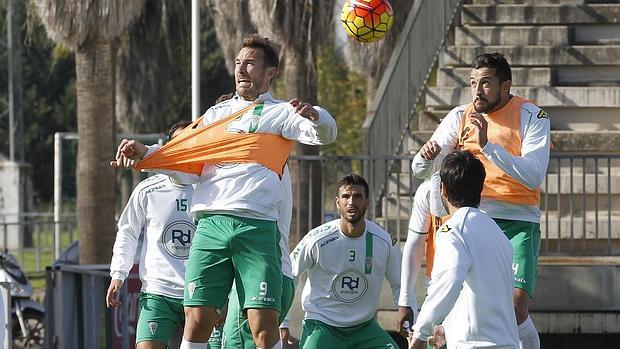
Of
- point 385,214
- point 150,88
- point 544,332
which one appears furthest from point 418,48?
point 150,88

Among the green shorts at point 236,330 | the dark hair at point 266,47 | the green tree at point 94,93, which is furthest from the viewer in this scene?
the green tree at point 94,93

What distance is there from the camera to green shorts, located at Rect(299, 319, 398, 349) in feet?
37.0

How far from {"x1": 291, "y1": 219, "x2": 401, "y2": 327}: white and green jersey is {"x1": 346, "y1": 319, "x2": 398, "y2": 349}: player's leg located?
2.7 inches

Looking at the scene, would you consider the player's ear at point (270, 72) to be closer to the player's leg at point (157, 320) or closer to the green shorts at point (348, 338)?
the player's leg at point (157, 320)

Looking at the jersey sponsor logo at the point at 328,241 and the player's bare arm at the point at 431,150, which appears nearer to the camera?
the player's bare arm at the point at 431,150

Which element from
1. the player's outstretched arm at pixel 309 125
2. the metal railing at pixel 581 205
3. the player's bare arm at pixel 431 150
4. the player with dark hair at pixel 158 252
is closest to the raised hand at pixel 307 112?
the player's outstretched arm at pixel 309 125

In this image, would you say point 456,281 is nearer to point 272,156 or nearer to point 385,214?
point 272,156

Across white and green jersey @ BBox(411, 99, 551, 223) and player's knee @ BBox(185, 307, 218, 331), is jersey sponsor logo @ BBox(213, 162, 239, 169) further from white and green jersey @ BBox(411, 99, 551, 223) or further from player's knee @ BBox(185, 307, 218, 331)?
white and green jersey @ BBox(411, 99, 551, 223)

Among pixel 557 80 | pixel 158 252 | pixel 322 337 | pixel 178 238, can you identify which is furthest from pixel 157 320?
pixel 557 80

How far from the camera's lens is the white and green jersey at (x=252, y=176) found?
9344 mm

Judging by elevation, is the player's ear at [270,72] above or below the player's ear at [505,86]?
above

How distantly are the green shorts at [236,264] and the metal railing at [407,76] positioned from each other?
298 inches

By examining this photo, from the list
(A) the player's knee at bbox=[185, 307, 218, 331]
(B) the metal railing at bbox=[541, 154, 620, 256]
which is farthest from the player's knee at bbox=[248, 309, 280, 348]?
(B) the metal railing at bbox=[541, 154, 620, 256]

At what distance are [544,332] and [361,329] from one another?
3.79 meters
